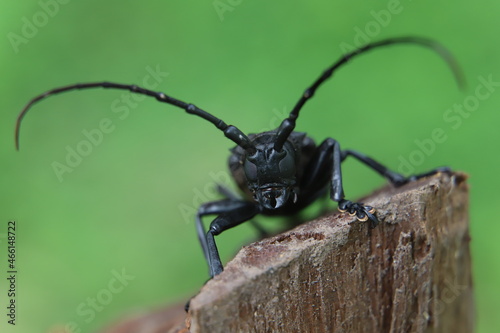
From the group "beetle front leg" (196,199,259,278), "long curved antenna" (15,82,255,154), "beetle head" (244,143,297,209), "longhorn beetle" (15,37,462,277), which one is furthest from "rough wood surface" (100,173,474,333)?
"long curved antenna" (15,82,255,154)

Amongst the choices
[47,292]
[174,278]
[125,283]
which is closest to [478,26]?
[174,278]

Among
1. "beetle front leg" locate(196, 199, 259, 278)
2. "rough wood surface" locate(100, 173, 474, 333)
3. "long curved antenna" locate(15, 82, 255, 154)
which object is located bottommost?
"rough wood surface" locate(100, 173, 474, 333)

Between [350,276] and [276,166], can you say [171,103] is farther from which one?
[350,276]

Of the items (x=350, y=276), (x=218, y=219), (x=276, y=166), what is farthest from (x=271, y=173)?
(x=350, y=276)

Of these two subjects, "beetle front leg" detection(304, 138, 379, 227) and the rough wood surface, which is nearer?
the rough wood surface

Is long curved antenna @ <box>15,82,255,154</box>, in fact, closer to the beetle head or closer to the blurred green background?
the beetle head

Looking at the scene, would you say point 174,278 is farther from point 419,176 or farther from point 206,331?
point 206,331

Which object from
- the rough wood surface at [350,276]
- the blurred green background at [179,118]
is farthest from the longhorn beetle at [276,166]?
the blurred green background at [179,118]

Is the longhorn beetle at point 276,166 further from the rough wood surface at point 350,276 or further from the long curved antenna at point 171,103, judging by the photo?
the rough wood surface at point 350,276
